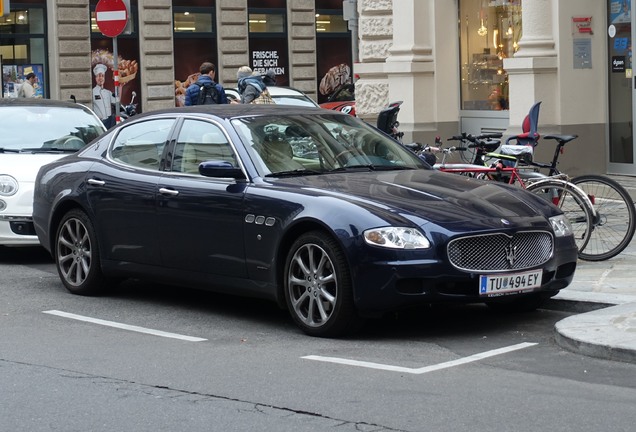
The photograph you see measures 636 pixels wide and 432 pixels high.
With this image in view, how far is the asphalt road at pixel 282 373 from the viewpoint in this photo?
6465 mm

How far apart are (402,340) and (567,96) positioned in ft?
30.9

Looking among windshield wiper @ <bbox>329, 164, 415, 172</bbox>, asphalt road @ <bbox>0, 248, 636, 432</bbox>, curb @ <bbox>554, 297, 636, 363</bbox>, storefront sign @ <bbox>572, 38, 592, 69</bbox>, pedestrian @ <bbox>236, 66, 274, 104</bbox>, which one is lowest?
asphalt road @ <bbox>0, 248, 636, 432</bbox>

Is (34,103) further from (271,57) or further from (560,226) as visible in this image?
(271,57)

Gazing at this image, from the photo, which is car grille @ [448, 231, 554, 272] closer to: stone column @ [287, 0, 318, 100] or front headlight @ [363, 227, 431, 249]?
front headlight @ [363, 227, 431, 249]

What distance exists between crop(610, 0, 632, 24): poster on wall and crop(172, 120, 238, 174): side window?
8.83 meters

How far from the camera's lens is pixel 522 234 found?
→ 866 centimetres

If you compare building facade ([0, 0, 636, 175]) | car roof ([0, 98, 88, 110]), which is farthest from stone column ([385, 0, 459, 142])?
car roof ([0, 98, 88, 110])

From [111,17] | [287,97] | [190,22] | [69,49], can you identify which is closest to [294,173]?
[111,17]

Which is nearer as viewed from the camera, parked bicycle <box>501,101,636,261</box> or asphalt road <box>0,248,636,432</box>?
asphalt road <box>0,248,636,432</box>

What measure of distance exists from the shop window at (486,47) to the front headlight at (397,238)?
36.3 ft

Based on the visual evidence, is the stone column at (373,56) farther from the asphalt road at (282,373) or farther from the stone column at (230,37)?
the stone column at (230,37)

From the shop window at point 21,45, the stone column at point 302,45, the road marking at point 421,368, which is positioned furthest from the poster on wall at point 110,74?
the road marking at point 421,368

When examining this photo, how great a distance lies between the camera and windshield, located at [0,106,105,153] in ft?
45.6

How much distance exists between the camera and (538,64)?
17219mm
